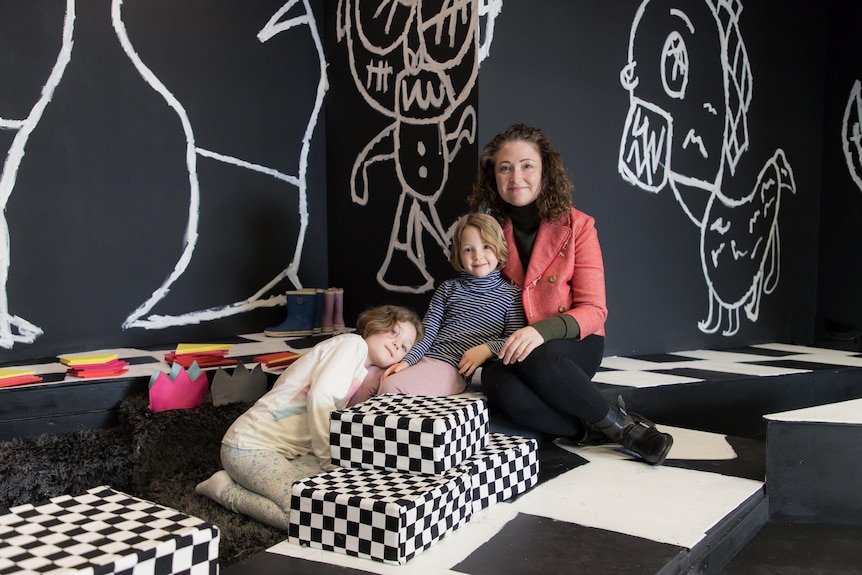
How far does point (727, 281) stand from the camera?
365cm

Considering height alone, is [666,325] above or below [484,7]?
below

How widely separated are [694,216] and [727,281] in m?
0.40

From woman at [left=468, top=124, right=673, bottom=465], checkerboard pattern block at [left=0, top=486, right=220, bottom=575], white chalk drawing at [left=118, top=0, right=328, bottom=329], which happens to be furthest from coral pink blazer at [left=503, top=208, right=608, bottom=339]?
white chalk drawing at [left=118, top=0, right=328, bottom=329]

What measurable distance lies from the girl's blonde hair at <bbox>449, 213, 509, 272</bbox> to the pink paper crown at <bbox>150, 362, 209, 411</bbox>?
0.94 meters

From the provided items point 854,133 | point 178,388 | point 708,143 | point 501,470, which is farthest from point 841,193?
point 178,388

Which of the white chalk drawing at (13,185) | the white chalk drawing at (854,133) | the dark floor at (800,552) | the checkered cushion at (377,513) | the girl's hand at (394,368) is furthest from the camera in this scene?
the white chalk drawing at (854,133)

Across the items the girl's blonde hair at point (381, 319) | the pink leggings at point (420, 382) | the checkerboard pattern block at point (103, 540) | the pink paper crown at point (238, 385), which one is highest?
the girl's blonde hair at point (381, 319)

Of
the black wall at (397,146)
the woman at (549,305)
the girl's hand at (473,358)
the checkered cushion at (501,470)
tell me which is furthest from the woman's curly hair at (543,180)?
the checkered cushion at (501,470)

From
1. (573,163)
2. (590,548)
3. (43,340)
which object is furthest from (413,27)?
(590,548)

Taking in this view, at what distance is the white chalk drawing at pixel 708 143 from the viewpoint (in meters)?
3.25

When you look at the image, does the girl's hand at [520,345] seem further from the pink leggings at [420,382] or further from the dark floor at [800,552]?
the dark floor at [800,552]

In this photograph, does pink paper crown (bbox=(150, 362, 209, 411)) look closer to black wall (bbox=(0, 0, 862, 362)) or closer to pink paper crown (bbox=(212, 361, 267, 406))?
pink paper crown (bbox=(212, 361, 267, 406))

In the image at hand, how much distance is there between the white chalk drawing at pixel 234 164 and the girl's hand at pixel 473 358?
1602mm

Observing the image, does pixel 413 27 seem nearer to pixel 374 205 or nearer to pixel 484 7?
pixel 484 7
